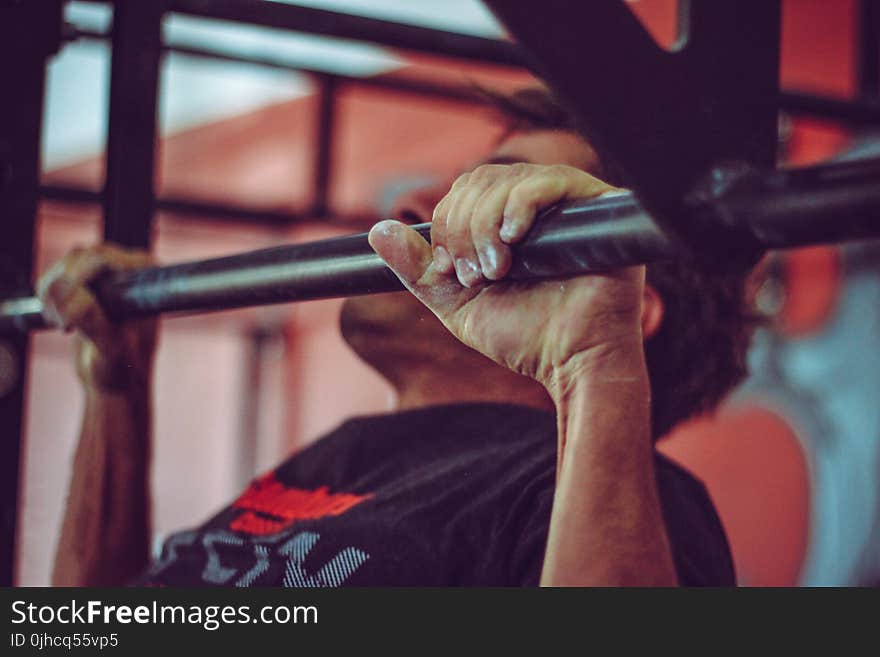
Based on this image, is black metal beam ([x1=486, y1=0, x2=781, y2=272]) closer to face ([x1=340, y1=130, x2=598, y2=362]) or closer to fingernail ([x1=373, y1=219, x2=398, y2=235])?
fingernail ([x1=373, y1=219, x2=398, y2=235])

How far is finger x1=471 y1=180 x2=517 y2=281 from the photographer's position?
532 millimetres

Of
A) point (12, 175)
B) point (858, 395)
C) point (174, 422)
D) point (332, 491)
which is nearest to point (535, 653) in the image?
point (332, 491)

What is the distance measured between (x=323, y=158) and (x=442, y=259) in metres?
1.55

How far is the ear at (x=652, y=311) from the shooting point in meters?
0.91

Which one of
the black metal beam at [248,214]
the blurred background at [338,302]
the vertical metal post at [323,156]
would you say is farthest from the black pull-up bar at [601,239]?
the vertical metal post at [323,156]

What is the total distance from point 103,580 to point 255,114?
4513 mm

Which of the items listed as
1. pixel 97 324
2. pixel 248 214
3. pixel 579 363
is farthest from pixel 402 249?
pixel 248 214

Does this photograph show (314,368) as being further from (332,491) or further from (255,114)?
(332,491)

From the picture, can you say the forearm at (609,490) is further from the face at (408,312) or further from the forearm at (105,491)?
the forearm at (105,491)

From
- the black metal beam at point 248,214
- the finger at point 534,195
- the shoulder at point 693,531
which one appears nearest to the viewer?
the finger at point 534,195

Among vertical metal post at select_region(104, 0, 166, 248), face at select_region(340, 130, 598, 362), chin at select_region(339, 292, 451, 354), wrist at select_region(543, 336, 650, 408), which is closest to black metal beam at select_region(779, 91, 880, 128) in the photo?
face at select_region(340, 130, 598, 362)

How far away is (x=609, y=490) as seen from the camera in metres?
0.57

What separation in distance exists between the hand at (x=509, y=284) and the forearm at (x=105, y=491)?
69 centimetres

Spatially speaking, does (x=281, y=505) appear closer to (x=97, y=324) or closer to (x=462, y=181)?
(x=97, y=324)
